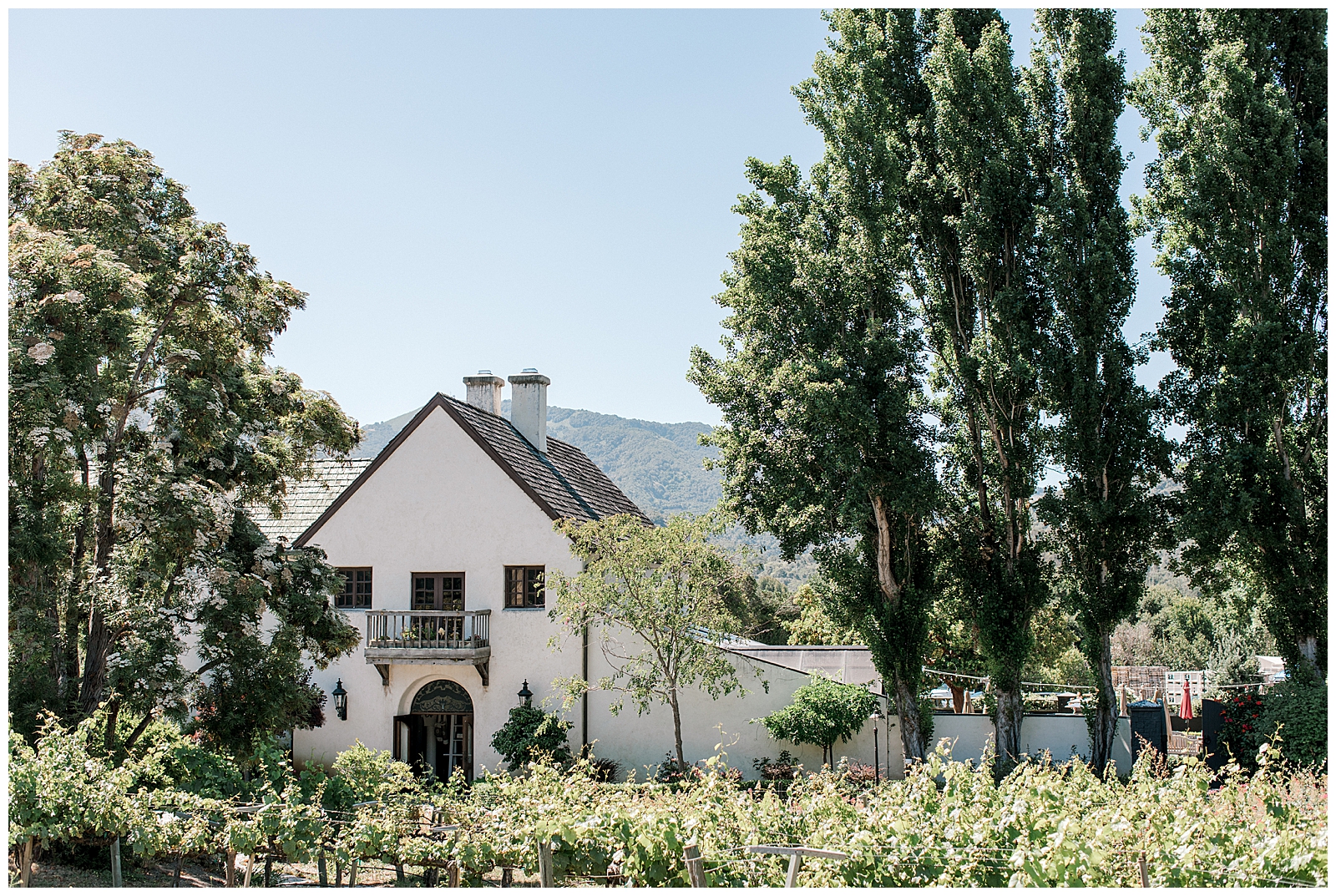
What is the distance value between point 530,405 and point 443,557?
4623mm

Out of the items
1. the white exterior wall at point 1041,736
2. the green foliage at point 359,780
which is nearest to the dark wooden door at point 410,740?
the green foliage at point 359,780

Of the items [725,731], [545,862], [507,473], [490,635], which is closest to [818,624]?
[725,731]

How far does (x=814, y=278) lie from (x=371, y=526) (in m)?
10.7

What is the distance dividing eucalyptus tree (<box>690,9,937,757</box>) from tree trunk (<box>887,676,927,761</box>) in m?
0.03

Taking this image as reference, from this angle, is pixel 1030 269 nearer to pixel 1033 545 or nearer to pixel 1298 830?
pixel 1033 545

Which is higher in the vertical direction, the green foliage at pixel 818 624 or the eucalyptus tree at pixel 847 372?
the eucalyptus tree at pixel 847 372

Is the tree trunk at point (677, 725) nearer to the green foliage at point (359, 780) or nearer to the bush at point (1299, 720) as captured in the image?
the green foliage at point (359, 780)

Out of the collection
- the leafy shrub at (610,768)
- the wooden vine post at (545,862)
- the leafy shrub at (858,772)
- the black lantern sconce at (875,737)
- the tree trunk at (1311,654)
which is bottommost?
the leafy shrub at (610,768)

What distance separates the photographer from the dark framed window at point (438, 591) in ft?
66.1

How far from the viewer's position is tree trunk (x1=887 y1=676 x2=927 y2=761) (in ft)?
59.1

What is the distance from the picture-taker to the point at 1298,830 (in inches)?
277

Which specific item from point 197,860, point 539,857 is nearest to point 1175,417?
point 539,857

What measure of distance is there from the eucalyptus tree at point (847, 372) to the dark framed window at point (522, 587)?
171 inches

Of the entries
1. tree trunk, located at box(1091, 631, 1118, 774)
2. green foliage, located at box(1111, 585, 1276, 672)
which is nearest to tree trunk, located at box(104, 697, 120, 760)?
tree trunk, located at box(1091, 631, 1118, 774)
